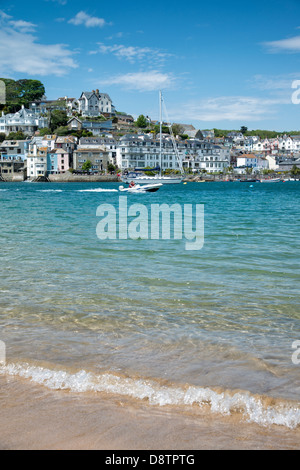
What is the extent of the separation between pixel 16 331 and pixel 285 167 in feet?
533

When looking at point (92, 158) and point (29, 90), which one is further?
point (29, 90)

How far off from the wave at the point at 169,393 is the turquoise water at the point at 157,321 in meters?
0.01

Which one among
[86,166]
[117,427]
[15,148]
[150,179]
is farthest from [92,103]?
[117,427]

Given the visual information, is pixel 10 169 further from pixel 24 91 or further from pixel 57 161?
pixel 24 91

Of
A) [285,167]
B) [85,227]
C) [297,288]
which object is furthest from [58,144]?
[297,288]

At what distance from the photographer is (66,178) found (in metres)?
118

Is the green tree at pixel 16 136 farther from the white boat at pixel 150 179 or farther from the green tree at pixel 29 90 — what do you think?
the white boat at pixel 150 179

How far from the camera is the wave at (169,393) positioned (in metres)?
3.71

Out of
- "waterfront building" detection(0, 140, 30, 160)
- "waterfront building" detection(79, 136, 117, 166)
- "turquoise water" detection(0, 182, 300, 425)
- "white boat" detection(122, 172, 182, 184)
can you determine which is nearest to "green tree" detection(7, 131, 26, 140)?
"waterfront building" detection(0, 140, 30, 160)

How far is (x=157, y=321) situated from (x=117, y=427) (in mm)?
2918

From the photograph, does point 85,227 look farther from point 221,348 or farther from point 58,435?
point 58,435

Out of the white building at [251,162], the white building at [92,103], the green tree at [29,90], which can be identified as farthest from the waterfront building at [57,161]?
the white building at [251,162]

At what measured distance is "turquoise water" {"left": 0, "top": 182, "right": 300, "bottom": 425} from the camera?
14.1ft

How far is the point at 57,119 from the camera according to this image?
14688 centimetres
